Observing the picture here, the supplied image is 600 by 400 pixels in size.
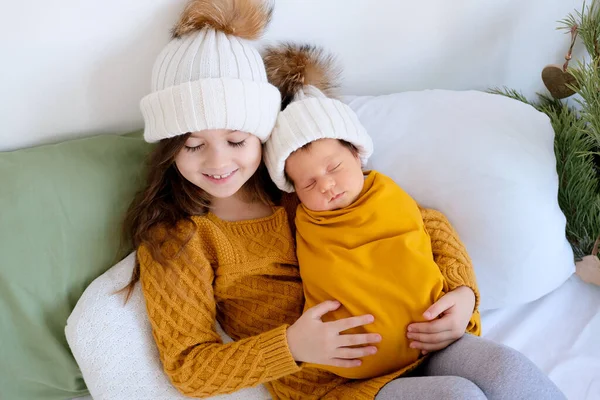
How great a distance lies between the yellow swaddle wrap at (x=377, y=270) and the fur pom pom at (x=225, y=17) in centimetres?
38

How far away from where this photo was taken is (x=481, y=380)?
3.02 feet

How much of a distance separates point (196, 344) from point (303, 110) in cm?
48

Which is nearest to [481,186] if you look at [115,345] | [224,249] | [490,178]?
[490,178]

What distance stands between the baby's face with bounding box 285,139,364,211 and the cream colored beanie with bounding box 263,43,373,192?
0.07ft

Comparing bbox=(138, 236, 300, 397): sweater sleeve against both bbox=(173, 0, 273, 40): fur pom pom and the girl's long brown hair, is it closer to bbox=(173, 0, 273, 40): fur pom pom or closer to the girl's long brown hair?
the girl's long brown hair

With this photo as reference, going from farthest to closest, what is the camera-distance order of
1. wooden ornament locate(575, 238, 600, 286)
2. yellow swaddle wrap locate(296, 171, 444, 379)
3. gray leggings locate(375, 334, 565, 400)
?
wooden ornament locate(575, 238, 600, 286)
yellow swaddle wrap locate(296, 171, 444, 379)
gray leggings locate(375, 334, 565, 400)

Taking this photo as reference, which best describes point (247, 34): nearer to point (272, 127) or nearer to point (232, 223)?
point (272, 127)

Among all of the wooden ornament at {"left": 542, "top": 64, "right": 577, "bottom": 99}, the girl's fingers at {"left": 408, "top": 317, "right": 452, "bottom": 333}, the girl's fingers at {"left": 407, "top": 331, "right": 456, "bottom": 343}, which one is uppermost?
the wooden ornament at {"left": 542, "top": 64, "right": 577, "bottom": 99}

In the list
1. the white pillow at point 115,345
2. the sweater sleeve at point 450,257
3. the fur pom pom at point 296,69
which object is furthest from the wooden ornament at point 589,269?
the white pillow at point 115,345

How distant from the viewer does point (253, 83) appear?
967 mm

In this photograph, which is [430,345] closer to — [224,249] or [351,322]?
[351,322]

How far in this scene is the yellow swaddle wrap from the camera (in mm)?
984

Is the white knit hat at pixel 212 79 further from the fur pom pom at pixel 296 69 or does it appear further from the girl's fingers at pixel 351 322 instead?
the girl's fingers at pixel 351 322

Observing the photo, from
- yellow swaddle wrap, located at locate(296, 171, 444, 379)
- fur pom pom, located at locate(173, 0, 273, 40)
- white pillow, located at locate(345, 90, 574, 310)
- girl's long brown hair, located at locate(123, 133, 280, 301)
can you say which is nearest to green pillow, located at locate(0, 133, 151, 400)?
girl's long brown hair, located at locate(123, 133, 280, 301)
